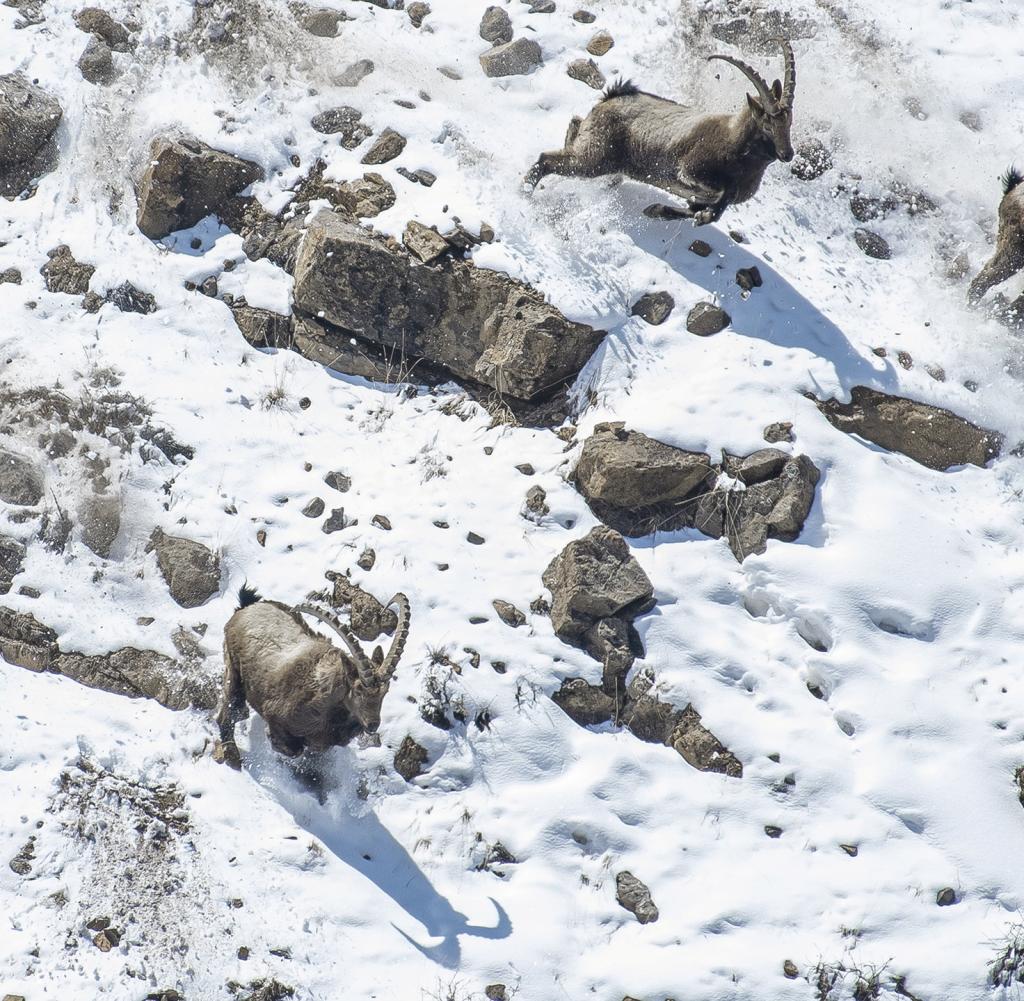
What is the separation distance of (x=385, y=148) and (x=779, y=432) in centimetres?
513

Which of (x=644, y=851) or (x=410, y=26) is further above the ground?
(x=410, y=26)

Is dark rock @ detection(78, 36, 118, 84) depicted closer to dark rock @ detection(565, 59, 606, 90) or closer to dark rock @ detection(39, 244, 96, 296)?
dark rock @ detection(39, 244, 96, 296)

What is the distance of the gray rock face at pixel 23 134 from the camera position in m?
11.0

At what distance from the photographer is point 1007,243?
9.71m

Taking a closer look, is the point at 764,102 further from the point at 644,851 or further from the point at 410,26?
the point at 644,851

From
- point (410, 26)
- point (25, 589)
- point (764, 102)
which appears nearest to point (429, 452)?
point (25, 589)

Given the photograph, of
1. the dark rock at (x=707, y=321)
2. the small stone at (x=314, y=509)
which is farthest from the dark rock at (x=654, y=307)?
the small stone at (x=314, y=509)

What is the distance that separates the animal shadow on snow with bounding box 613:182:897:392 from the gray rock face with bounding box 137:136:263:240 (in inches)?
159

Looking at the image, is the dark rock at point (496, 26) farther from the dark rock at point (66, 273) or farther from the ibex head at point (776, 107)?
the dark rock at point (66, 273)

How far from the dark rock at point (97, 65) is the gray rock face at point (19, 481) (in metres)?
4.95

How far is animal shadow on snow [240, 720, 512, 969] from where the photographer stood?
7.04 metres

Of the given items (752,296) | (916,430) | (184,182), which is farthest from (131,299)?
(916,430)

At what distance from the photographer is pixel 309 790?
7.62 meters

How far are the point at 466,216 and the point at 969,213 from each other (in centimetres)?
503
